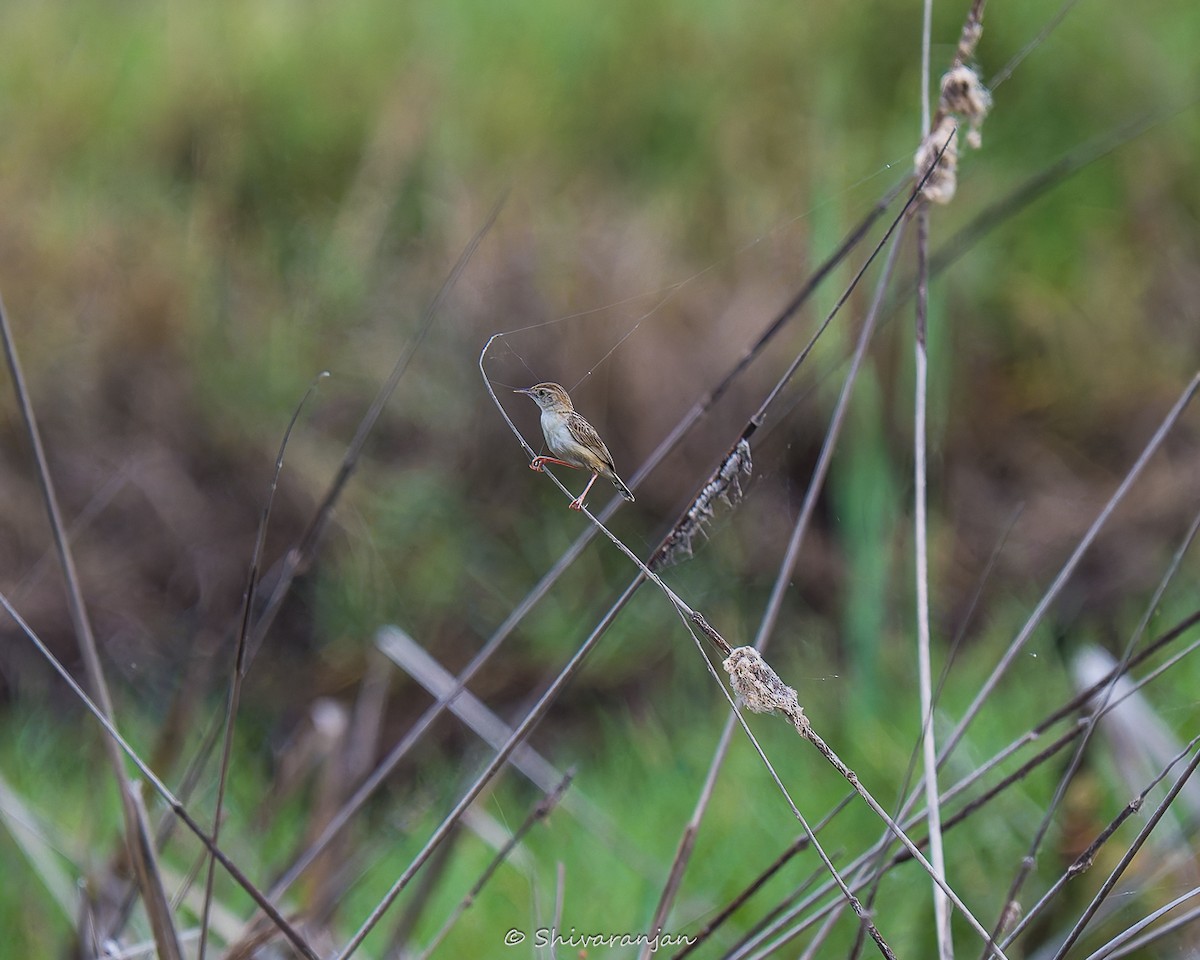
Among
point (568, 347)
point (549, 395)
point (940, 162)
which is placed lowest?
point (568, 347)

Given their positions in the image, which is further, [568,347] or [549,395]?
[568,347]

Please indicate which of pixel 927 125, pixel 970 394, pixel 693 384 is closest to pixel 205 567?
pixel 693 384

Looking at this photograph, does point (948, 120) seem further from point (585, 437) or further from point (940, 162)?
point (585, 437)

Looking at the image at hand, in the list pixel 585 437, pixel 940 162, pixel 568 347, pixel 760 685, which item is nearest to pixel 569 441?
pixel 585 437

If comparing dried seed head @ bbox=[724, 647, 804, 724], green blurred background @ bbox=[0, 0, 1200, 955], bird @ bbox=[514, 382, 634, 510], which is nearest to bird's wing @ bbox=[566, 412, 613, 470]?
bird @ bbox=[514, 382, 634, 510]

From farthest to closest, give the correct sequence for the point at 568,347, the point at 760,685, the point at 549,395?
the point at 568,347 < the point at 549,395 < the point at 760,685

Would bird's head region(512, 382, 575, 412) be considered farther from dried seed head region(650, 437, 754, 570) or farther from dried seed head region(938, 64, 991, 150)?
dried seed head region(938, 64, 991, 150)
